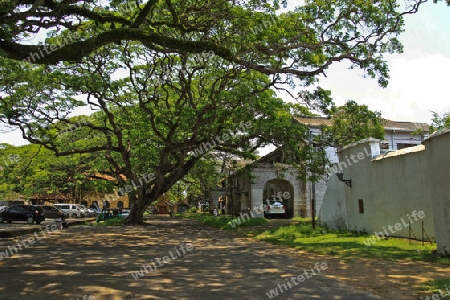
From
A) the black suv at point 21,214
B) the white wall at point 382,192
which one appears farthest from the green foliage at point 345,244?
the black suv at point 21,214

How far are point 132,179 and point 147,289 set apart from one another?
1838cm

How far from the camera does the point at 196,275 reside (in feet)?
25.7

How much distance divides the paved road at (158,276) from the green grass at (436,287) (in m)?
0.94

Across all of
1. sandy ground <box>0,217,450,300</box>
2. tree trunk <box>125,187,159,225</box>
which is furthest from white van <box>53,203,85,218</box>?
sandy ground <box>0,217,450,300</box>

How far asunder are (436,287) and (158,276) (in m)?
4.99

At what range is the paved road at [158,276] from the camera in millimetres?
6191

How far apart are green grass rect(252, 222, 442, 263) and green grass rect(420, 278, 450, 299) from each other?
8.42ft

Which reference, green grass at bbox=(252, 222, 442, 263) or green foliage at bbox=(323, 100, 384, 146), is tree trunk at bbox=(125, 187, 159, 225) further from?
green foliage at bbox=(323, 100, 384, 146)

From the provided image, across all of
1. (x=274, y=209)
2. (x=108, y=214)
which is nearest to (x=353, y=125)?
(x=274, y=209)

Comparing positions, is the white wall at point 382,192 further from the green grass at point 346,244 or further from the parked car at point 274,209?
the parked car at point 274,209

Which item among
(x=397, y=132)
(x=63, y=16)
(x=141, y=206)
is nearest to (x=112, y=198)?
(x=141, y=206)

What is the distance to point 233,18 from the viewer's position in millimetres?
11914

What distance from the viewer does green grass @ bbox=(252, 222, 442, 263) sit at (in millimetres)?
10039

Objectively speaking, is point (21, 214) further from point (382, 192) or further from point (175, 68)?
point (382, 192)
